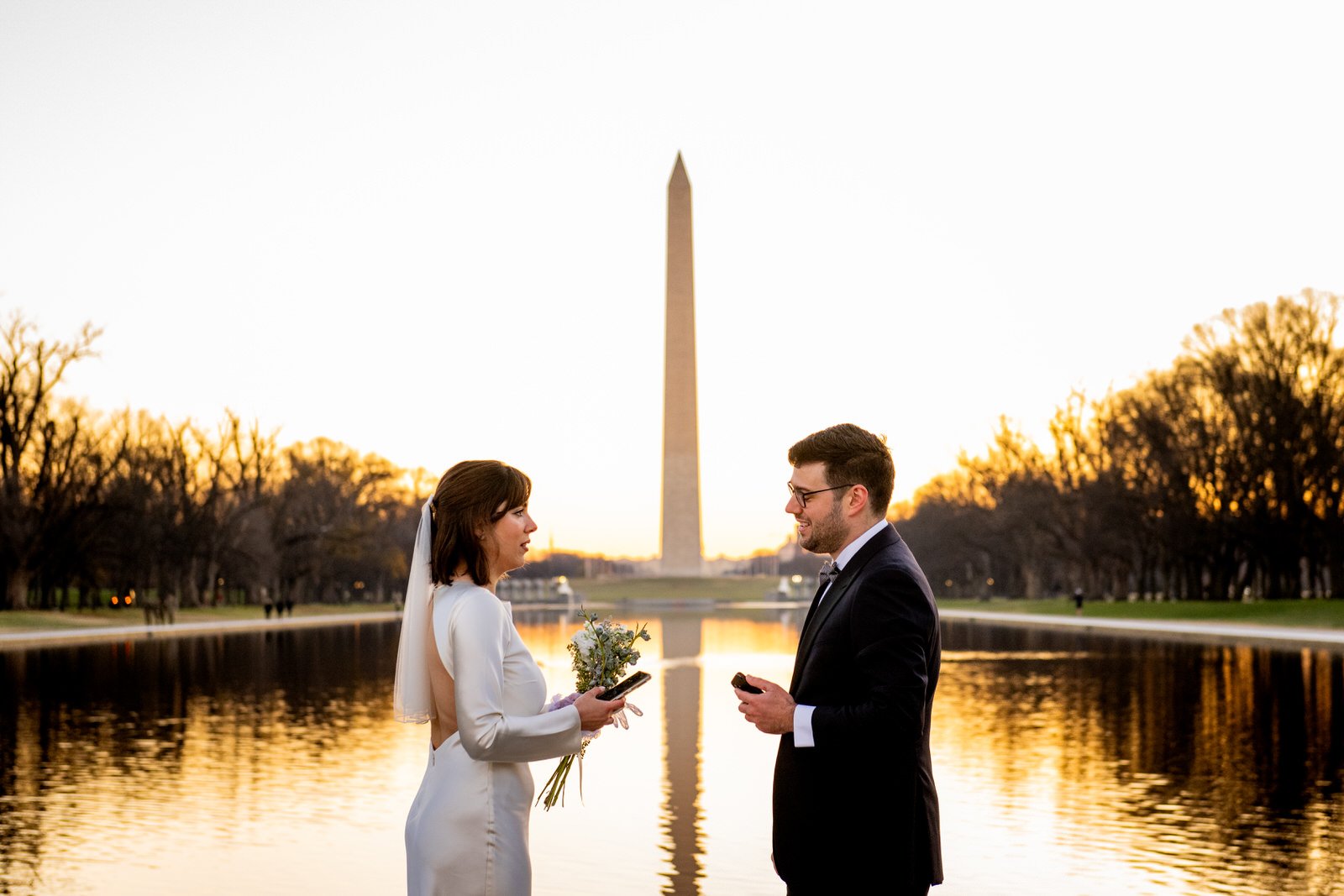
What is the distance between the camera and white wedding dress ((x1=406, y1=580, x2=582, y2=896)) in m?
4.01

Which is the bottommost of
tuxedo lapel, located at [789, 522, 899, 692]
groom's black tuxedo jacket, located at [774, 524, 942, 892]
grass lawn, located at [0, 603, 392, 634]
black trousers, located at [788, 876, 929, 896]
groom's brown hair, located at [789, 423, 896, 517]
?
grass lawn, located at [0, 603, 392, 634]

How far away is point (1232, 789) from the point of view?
12.0 m

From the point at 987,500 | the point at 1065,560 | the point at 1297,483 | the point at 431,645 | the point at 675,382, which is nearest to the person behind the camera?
the point at 431,645

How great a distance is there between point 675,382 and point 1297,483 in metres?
23.1

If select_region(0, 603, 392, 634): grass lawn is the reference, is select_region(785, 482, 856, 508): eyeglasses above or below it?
above

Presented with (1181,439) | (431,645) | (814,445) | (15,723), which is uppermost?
(1181,439)

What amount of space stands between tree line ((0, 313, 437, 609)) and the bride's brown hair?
49936 mm

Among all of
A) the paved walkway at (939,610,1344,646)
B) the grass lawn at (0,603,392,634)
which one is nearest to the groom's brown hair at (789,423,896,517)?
the paved walkway at (939,610,1344,646)

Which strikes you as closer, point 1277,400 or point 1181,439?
point 1277,400

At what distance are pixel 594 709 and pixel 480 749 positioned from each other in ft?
1.23

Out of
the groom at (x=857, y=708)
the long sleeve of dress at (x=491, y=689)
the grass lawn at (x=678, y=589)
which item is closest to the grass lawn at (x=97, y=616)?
the grass lawn at (x=678, y=589)

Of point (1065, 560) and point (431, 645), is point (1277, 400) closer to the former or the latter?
point (1065, 560)

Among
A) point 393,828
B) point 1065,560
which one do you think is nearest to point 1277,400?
point 1065,560

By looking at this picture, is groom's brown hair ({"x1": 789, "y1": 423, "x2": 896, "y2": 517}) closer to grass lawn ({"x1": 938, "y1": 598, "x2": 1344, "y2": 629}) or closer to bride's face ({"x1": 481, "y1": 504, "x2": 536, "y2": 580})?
bride's face ({"x1": 481, "y1": 504, "x2": 536, "y2": 580})
